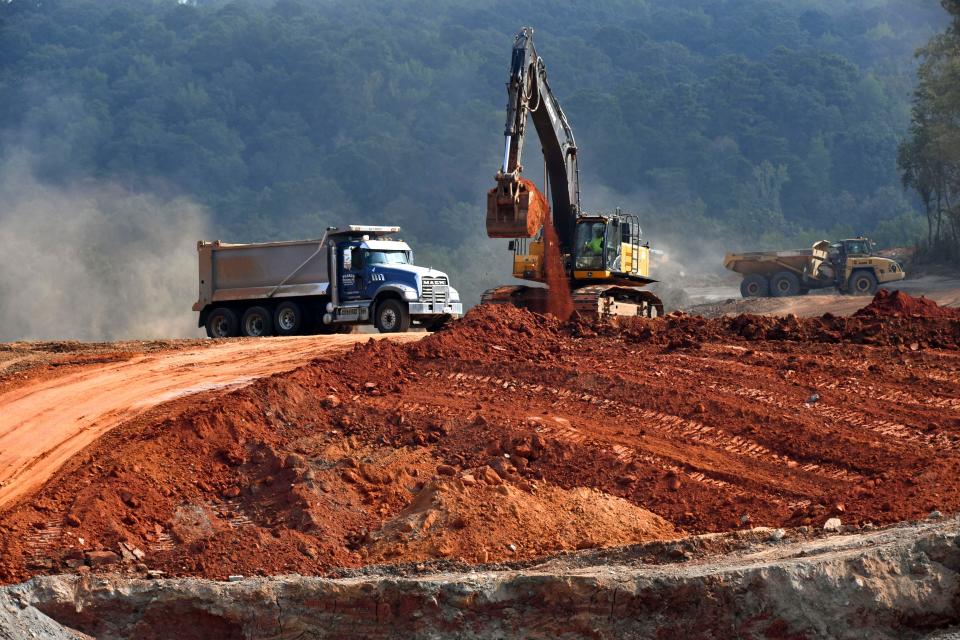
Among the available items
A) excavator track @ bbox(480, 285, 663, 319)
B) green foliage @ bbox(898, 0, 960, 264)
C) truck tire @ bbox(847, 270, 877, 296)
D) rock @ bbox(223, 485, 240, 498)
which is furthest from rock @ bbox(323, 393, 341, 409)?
green foliage @ bbox(898, 0, 960, 264)

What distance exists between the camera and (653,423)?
11.7 m

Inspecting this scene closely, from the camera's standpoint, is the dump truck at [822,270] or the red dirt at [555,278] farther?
the dump truck at [822,270]

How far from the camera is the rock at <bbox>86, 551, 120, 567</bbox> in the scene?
9.34 m

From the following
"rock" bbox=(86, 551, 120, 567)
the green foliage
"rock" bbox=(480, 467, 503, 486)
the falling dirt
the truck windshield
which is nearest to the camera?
"rock" bbox=(86, 551, 120, 567)

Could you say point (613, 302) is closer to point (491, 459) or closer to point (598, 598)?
point (491, 459)

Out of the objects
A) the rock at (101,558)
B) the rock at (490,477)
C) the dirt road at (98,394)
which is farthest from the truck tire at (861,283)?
the rock at (101,558)

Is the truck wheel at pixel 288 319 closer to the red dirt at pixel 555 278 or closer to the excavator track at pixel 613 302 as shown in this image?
the red dirt at pixel 555 278

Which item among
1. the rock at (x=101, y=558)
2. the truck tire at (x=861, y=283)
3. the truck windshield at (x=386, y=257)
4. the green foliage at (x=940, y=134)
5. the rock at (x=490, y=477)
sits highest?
the green foliage at (x=940, y=134)

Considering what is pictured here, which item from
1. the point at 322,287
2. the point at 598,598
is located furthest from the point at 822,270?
the point at 598,598

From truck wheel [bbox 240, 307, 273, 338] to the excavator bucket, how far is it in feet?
29.5

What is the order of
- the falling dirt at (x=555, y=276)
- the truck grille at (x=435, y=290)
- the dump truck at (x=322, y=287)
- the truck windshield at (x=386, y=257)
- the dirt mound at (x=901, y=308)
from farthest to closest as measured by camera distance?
1. the truck windshield at (x=386, y=257)
2. the dump truck at (x=322, y=287)
3. the truck grille at (x=435, y=290)
4. the falling dirt at (x=555, y=276)
5. the dirt mound at (x=901, y=308)

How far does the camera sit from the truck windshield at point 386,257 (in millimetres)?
23734

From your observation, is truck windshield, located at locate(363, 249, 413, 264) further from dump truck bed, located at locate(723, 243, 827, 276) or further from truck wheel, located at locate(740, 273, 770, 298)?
truck wheel, located at locate(740, 273, 770, 298)

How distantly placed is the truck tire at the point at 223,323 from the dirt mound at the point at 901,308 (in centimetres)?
1367
